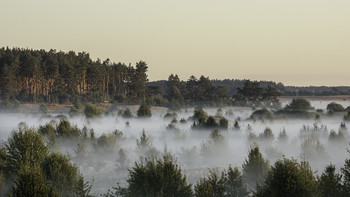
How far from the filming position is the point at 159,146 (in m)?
29.7

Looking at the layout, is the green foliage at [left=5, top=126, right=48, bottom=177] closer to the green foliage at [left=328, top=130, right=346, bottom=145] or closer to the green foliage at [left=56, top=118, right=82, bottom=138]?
the green foliage at [left=56, top=118, right=82, bottom=138]

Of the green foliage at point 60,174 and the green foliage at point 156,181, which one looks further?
the green foliage at point 60,174

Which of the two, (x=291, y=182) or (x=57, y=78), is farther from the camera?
(x=57, y=78)

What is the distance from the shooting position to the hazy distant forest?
1361cm

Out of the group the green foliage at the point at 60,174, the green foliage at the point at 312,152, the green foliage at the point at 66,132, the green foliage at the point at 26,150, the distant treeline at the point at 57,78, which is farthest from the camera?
the distant treeline at the point at 57,78

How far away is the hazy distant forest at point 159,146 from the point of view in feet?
44.7

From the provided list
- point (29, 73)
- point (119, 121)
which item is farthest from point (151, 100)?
point (119, 121)

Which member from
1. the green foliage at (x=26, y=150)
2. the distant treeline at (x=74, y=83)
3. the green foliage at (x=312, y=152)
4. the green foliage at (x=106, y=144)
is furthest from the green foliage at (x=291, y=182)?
the distant treeline at (x=74, y=83)

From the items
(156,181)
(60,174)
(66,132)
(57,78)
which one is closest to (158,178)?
(156,181)

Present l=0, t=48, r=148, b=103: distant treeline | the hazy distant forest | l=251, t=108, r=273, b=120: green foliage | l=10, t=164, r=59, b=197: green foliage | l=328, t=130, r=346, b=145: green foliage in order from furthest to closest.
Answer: l=0, t=48, r=148, b=103: distant treeline < l=251, t=108, r=273, b=120: green foliage < l=328, t=130, r=346, b=145: green foliage < the hazy distant forest < l=10, t=164, r=59, b=197: green foliage

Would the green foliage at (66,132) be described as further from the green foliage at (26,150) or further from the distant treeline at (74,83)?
the distant treeline at (74,83)

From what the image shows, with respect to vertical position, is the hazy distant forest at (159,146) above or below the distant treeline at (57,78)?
below

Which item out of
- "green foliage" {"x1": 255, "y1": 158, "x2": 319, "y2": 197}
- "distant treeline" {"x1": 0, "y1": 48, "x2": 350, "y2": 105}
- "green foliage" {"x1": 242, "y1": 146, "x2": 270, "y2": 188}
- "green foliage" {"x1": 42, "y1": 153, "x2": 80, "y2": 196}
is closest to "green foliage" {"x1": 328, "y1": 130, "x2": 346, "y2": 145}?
"green foliage" {"x1": 242, "y1": 146, "x2": 270, "y2": 188}

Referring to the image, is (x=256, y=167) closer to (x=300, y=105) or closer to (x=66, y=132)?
(x=66, y=132)
